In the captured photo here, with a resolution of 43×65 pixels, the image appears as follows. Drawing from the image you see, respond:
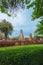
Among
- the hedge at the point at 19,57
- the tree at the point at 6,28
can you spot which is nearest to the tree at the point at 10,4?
the hedge at the point at 19,57

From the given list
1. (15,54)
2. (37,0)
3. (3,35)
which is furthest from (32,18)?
(3,35)

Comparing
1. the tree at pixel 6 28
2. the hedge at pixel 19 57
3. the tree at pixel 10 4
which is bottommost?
the hedge at pixel 19 57

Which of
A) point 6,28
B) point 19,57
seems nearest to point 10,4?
point 19,57

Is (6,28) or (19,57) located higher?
(6,28)

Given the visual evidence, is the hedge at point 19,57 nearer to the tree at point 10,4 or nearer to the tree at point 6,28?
the tree at point 10,4

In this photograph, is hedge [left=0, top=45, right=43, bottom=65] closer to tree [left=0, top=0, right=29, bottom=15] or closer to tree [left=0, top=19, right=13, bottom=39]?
tree [left=0, top=0, right=29, bottom=15]

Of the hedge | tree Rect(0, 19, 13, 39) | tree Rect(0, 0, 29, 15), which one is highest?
tree Rect(0, 19, 13, 39)

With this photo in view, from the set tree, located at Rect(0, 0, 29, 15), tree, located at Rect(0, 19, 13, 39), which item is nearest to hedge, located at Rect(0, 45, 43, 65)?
tree, located at Rect(0, 0, 29, 15)

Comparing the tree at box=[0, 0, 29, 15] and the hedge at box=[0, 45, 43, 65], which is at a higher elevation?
the tree at box=[0, 0, 29, 15]

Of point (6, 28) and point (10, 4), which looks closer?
point (10, 4)

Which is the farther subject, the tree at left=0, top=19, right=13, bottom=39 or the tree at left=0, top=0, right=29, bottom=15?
the tree at left=0, top=19, right=13, bottom=39

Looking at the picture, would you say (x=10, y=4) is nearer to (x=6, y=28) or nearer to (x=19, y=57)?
(x=19, y=57)

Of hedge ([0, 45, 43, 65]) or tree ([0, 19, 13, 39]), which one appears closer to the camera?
hedge ([0, 45, 43, 65])

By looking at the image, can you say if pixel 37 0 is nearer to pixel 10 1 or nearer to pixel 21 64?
pixel 10 1
